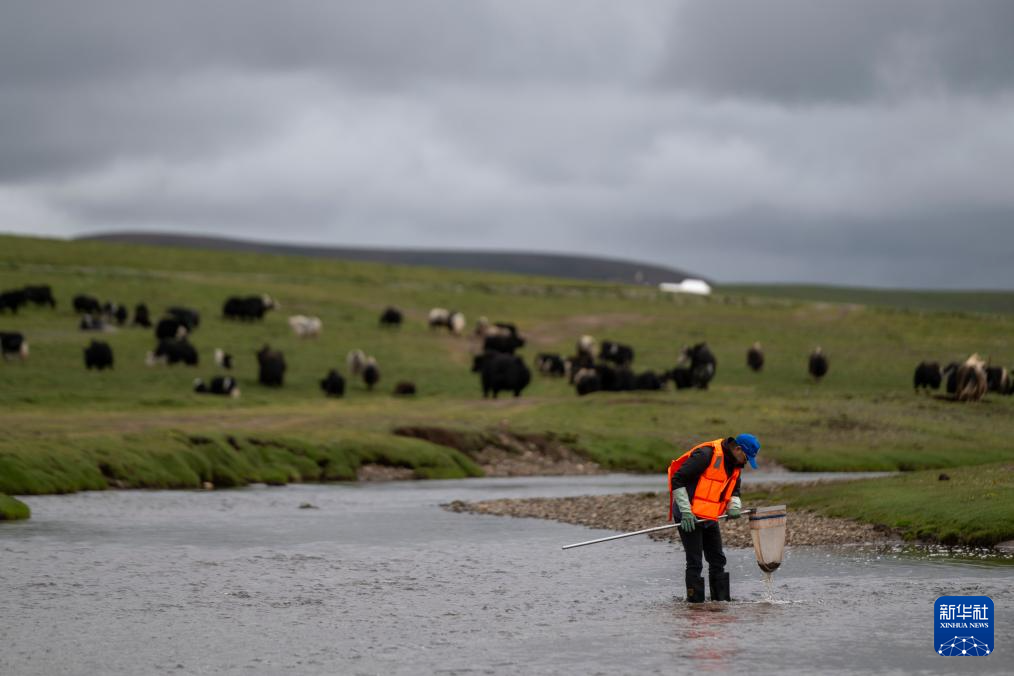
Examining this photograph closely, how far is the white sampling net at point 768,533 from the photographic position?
16188 mm

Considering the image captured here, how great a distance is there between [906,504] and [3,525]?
15.7 metres

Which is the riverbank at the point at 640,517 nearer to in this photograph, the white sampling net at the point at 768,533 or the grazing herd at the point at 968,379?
the white sampling net at the point at 768,533

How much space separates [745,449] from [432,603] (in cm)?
427

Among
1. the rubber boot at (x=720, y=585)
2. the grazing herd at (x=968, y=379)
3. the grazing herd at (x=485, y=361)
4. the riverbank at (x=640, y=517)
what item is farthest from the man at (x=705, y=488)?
the grazing herd at (x=968, y=379)

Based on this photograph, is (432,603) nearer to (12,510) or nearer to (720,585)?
(720,585)

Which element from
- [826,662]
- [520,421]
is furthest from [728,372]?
[826,662]

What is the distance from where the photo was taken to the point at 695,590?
53.1 feet

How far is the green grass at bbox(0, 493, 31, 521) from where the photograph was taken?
25297 mm

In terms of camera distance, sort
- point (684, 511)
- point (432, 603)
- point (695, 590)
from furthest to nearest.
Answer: point (432, 603), point (695, 590), point (684, 511)

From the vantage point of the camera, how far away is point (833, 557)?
66.7ft

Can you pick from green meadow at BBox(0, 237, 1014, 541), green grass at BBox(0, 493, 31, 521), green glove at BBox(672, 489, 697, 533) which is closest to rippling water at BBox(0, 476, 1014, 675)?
green grass at BBox(0, 493, 31, 521)

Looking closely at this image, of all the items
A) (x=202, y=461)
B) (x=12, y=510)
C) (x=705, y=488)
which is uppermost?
(x=705, y=488)

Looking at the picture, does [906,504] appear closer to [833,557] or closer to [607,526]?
[833,557]

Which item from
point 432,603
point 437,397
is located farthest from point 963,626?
point 437,397
